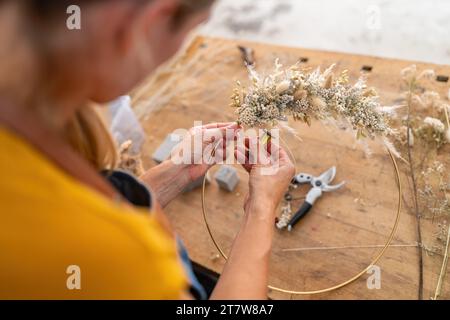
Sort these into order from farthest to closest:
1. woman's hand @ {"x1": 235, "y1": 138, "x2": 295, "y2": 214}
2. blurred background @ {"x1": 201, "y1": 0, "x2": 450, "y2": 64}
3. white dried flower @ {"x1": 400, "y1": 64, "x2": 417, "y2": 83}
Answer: blurred background @ {"x1": 201, "y1": 0, "x2": 450, "y2": 64}, white dried flower @ {"x1": 400, "y1": 64, "x2": 417, "y2": 83}, woman's hand @ {"x1": 235, "y1": 138, "x2": 295, "y2": 214}

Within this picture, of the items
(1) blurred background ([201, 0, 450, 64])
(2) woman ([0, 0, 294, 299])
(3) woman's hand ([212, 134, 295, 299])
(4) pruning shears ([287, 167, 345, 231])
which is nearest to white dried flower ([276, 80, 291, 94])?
(3) woman's hand ([212, 134, 295, 299])

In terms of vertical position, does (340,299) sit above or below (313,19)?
below

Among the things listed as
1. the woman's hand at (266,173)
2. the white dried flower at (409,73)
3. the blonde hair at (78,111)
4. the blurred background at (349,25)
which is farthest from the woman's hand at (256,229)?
the blurred background at (349,25)

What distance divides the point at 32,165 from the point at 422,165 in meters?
1.00

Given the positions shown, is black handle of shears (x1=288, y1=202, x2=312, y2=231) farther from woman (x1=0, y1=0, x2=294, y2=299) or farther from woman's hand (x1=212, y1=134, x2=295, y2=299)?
woman (x1=0, y1=0, x2=294, y2=299)

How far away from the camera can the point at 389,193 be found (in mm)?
1040

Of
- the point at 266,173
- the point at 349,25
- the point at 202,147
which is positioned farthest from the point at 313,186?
the point at 349,25

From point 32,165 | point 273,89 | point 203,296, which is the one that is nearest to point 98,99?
point 32,165

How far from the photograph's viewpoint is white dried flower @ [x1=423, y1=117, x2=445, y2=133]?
1.07 meters

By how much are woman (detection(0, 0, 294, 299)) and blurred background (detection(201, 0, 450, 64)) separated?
1415 millimetres

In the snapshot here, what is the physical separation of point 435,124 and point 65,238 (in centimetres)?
102

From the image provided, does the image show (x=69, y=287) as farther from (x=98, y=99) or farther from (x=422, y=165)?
(x=422, y=165)

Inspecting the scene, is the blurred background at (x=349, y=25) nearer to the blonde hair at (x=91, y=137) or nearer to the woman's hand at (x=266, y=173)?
the woman's hand at (x=266, y=173)

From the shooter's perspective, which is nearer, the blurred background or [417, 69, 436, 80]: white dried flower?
[417, 69, 436, 80]: white dried flower
